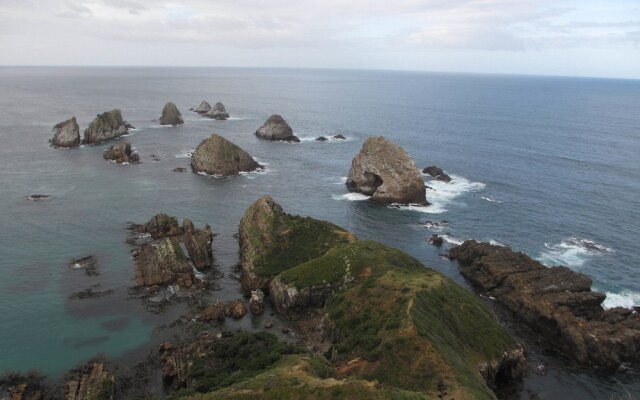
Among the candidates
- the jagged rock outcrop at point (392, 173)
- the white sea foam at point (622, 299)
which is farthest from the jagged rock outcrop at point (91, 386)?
the jagged rock outcrop at point (392, 173)

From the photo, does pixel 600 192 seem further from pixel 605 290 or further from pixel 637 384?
pixel 637 384

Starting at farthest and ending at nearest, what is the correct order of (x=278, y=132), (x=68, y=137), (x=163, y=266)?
(x=278, y=132)
(x=68, y=137)
(x=163, y=266)

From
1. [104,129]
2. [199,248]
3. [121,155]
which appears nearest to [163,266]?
[199,248]

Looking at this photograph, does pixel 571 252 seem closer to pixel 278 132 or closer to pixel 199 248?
pixel 199 248

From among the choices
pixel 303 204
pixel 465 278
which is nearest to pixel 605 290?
pixel 465 278

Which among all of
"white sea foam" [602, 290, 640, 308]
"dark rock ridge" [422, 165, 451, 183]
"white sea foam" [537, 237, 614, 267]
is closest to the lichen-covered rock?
"white sea foam" [537, 237, 614, 267]

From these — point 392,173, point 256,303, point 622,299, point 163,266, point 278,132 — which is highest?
point 278,132
